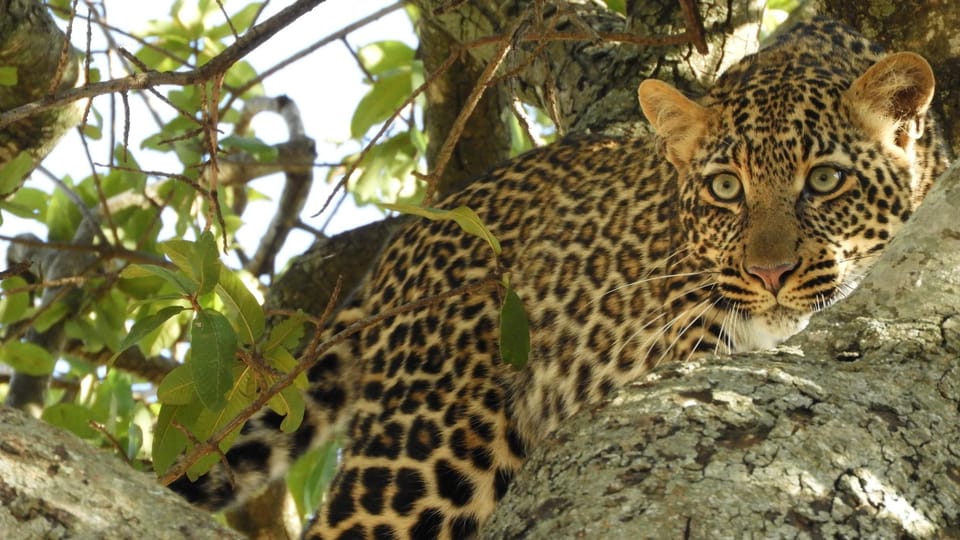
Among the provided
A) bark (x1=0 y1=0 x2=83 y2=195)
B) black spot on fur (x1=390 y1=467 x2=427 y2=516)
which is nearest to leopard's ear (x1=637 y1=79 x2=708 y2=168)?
black spot on fur (x1=390 y1=467 x2=427 y2=516)

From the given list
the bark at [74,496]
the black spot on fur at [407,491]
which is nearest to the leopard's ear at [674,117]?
the black spot on fur at [407,491]

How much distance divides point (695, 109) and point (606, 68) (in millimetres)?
1483

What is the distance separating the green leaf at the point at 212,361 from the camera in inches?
144

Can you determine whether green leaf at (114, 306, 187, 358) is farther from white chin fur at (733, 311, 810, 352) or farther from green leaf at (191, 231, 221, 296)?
white chin fur at (733, 311, 810, 352)

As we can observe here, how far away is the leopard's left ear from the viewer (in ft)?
14.9

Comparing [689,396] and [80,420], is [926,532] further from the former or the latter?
[80,420]

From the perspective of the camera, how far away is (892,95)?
4547mm

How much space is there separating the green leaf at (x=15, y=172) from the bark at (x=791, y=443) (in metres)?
3.13

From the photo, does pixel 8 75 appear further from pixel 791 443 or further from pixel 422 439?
pixel 791 443

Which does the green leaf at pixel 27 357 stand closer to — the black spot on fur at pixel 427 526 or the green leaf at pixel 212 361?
the black spot on fur at pixel 427 526

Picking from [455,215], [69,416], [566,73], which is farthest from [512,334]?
[566,73]

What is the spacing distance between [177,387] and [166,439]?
0.62 ft

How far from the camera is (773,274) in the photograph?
14.7ft

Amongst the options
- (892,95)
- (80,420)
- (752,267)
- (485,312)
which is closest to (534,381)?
(485,312)
